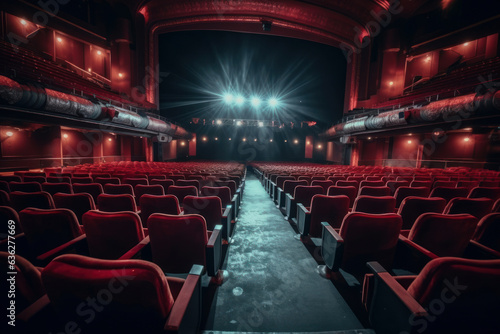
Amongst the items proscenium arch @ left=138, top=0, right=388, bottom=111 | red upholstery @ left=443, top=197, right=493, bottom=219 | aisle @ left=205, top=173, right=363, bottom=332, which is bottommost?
aisle @ left=205, top=173, right=363, bottom=332

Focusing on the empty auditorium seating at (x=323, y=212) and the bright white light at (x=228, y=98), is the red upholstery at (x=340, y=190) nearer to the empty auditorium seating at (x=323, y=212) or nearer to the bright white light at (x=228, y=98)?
the empty auditorium seating at (x=323, y=212)

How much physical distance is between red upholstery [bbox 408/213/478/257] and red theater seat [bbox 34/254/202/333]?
78.9 inches

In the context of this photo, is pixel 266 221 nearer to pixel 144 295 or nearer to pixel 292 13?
pixel 144 295

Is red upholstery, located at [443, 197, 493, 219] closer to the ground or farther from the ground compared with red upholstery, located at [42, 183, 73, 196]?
farther from the ground

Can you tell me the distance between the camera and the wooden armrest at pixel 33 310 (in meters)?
0.84

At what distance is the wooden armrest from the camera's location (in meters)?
0.84

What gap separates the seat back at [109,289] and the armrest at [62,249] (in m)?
0.90

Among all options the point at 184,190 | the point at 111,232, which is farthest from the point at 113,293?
the point at 184,190

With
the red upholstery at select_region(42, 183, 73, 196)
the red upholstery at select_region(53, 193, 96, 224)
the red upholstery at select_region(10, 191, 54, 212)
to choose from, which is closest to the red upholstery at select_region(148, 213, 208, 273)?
the red upholstery at select_region(53, 193, 96, 224)

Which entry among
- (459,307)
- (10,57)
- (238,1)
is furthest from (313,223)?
(238,1)

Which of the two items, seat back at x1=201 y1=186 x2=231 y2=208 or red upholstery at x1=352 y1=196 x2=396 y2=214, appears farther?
seat back at x1=201 y1=186 x2=231 y2=208

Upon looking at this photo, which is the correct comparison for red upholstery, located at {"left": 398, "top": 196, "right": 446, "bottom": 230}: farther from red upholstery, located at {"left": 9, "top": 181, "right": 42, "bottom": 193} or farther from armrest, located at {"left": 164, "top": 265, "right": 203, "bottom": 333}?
red upholstery, located at {"left": 9, "top": 181, "right": 42, "bottom": 193}

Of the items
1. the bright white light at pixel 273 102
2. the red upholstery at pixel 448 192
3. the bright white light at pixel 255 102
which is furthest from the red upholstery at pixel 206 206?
the bright white light at pixel 273 102

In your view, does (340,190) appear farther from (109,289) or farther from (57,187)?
(57,187)
